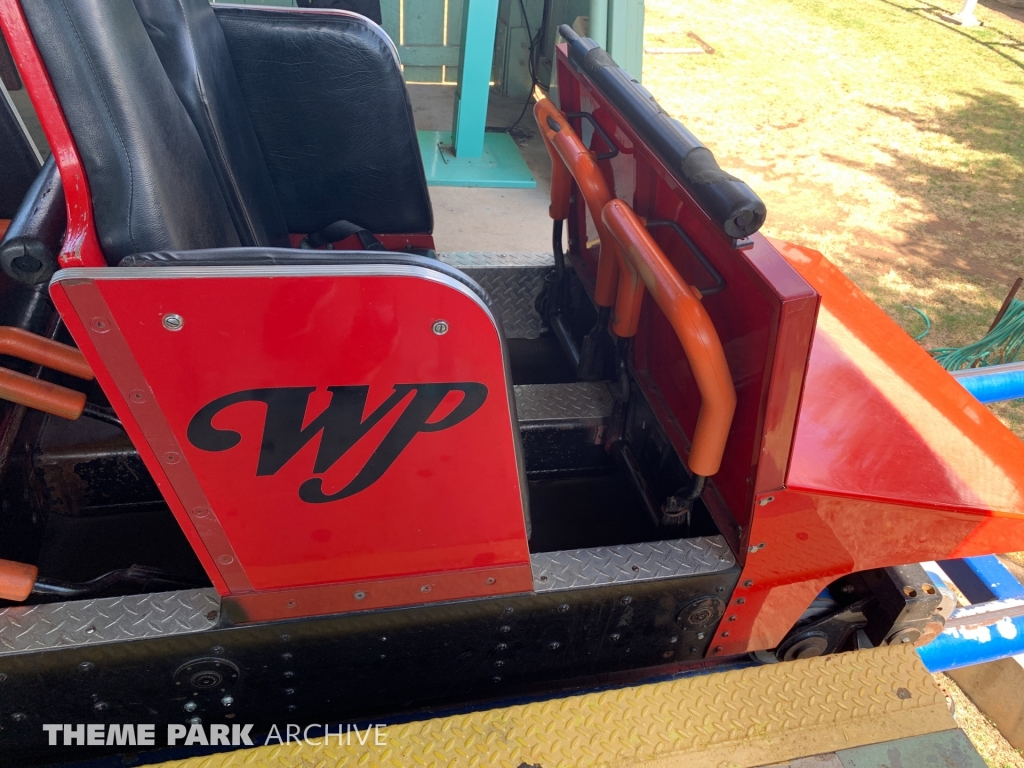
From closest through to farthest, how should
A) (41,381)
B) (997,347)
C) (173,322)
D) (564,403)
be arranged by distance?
1. (173,322)
2. (41,381)
3. (564,403)
4. (997,347)

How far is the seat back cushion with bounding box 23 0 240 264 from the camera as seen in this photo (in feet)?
2.91

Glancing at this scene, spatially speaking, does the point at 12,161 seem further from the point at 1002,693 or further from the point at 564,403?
the point at 1002,693

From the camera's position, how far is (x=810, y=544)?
1317mm

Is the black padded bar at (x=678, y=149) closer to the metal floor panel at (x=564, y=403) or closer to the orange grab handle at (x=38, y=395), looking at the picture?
the metal floor panel at (x=564, y=403)

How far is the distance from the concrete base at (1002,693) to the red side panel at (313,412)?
5.66 ft

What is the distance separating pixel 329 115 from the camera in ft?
6.15

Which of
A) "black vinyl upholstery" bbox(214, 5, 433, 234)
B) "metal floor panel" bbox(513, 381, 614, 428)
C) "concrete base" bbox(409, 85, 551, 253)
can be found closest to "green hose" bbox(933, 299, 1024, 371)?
"concrete base" bbox(409, 85, 551, 253)

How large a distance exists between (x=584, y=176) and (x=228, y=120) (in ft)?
2.60

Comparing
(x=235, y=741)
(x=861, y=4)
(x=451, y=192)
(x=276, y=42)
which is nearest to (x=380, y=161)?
(x=276, y=42)

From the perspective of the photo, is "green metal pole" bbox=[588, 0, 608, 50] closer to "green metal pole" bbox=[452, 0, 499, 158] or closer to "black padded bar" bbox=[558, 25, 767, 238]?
"green metal pole" bbox=[452, 0, 499, 158]

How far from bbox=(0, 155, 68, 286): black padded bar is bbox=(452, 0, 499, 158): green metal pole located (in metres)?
3.00

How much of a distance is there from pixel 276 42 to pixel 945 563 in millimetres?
2313

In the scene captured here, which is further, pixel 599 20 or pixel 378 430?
pixel 599 20

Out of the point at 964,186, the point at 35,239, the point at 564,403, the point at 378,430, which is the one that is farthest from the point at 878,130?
the point at 35,239
